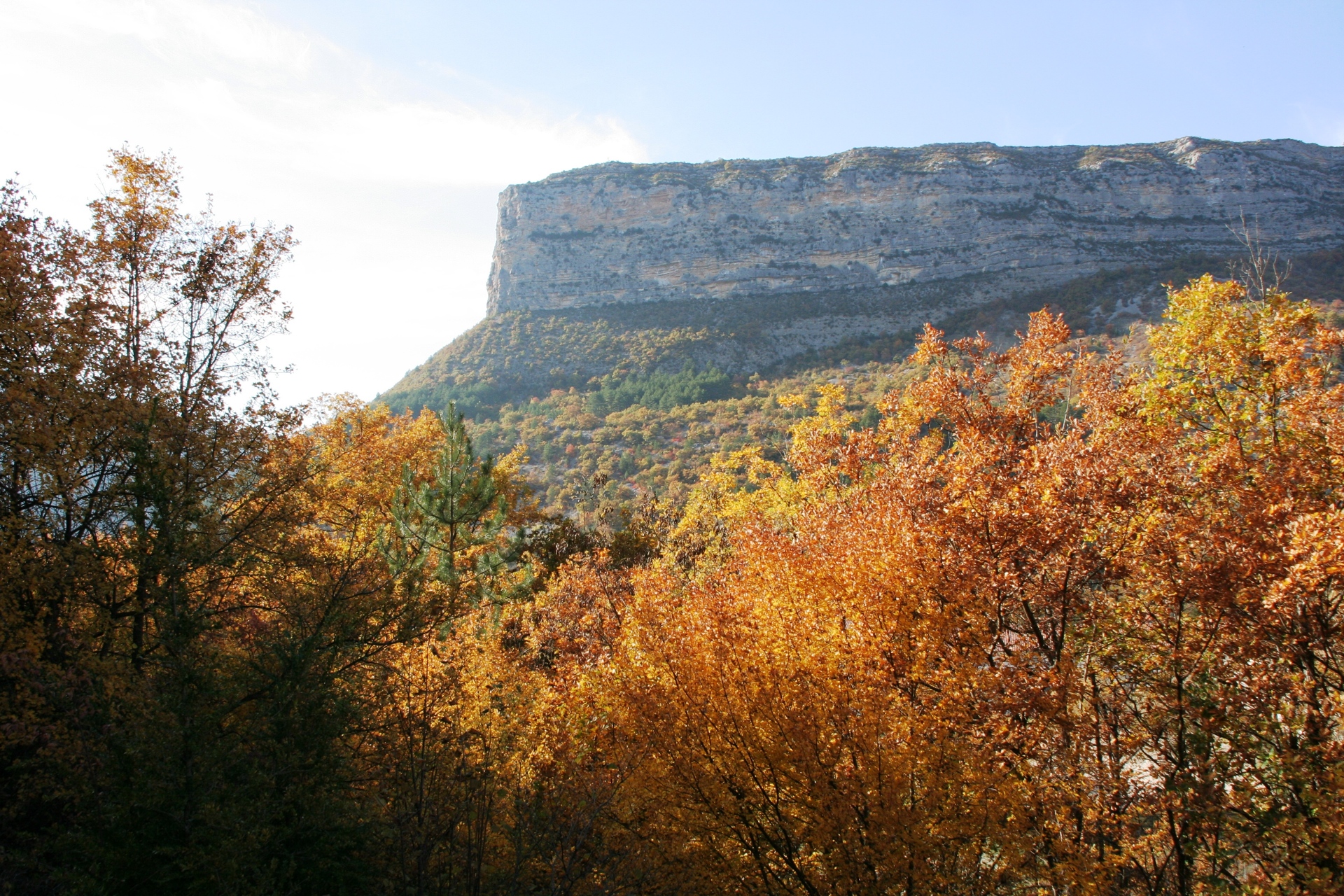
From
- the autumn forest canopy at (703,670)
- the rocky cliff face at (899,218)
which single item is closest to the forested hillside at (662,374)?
the rocky cliff face at (899,218)

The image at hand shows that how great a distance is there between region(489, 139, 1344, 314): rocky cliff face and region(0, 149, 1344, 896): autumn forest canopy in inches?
2666

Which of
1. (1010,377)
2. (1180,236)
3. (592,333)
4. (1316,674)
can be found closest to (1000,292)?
(1180,236)

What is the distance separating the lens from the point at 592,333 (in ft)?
267

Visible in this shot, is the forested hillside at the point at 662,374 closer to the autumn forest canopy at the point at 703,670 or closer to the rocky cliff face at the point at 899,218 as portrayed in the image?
the rocky cliff face at the point at 899,218

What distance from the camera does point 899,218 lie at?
86250 mm

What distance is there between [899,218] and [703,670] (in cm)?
8901

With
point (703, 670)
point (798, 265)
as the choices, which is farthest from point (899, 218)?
point (703, 670)

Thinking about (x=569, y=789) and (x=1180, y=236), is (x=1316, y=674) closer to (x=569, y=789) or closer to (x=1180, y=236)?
(x=569, y=789)

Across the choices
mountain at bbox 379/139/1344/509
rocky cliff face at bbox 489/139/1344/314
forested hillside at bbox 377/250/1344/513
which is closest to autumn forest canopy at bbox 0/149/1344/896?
forested hillside at bbox 377/250/1344/513

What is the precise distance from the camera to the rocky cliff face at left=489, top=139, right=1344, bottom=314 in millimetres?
71062

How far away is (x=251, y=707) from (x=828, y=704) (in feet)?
20.5

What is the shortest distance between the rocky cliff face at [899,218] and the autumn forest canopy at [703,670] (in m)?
67.7

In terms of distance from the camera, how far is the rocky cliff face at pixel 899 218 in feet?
233

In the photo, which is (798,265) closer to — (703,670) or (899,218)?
(899,218)
